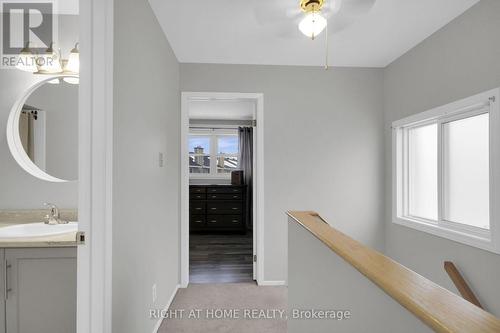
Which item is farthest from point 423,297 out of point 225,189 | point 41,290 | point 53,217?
point 225,189

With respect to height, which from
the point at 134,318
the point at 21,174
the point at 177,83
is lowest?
the point at 134,318

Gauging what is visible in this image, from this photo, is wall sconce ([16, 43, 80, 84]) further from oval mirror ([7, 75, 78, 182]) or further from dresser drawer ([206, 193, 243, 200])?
dresser drawer ([206, 193, 243, 200])

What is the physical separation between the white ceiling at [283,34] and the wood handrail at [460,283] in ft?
6.52

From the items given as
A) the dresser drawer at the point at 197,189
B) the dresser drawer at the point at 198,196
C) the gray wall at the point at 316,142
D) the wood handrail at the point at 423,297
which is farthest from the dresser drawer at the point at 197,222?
the wood handrail at the point at 423,297

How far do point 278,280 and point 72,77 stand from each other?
271cm

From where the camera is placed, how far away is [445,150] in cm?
261

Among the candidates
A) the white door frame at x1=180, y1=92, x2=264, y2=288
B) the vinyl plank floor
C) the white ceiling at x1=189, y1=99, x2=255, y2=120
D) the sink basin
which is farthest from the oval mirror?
the white ceiling at x1=189, y1=99, x2=255, y2=120

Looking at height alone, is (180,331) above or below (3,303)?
below

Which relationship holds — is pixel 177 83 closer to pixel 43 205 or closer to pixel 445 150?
pixel 43 205

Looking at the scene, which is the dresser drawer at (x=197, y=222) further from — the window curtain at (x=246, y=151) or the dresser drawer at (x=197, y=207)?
the window curtain at (x=246, y=151)

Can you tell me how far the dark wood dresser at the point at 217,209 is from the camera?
5805 millimetres

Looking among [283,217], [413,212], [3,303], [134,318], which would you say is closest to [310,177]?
[283,217]

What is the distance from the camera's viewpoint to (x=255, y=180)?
331cm

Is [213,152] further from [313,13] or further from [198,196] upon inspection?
[313,13]
